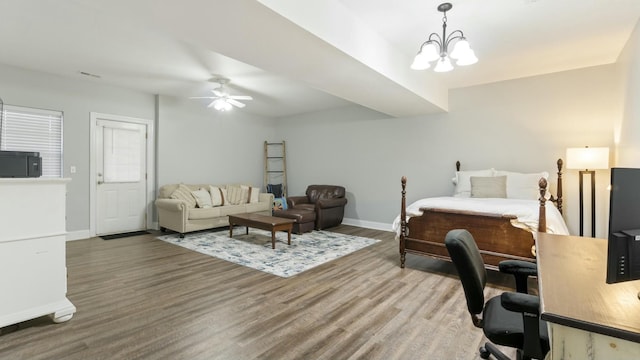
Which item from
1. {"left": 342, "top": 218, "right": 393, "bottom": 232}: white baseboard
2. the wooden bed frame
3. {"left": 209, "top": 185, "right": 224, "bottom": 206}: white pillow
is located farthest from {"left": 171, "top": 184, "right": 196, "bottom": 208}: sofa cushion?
the wooden bed frame

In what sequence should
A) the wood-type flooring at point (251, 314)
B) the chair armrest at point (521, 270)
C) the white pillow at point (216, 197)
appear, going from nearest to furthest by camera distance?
1. the chair armrest at point (521, 270)
2. the wood-type flooring at point (251, 314)
3. the white pillow at point (216, 197)

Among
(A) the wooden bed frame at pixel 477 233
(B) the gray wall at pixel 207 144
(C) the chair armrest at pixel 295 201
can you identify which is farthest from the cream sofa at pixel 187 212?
(A) the wooden bed frame at pixel 477 233

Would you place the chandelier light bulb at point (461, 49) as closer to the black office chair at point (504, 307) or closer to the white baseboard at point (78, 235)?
the black office chair at point (504, 307)

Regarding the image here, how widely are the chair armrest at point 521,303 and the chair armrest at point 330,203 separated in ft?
14.9

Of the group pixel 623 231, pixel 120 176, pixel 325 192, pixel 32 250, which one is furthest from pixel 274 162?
pixel 623 231

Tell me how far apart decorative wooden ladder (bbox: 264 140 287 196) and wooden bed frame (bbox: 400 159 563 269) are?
15.5 ft

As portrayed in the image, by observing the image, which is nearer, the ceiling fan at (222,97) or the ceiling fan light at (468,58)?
the ceiling fan light at (468,58)

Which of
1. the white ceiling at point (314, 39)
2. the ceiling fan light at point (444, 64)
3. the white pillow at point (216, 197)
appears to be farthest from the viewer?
the white pillow at point (216, 197)

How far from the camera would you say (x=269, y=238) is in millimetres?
5203

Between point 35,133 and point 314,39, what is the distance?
4876 millimetres

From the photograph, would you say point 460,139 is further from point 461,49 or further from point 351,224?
point 461,49

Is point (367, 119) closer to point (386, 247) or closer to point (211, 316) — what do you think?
point (386, 247)

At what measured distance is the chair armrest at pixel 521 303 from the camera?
50.3 inches

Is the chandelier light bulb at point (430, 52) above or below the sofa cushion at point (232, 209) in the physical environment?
above
